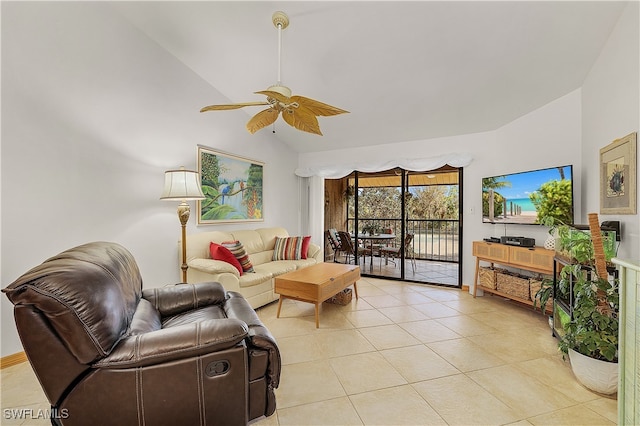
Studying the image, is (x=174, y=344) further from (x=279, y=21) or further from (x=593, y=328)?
(x=593, y=328)

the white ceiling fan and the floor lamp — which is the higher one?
the white ceiling fan

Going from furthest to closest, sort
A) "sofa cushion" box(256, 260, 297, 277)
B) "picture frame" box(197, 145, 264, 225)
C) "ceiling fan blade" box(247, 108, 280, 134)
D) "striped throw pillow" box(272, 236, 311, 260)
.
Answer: "striped throw pillow" box(272, 236, 311, 260) < "picture frame" box(197, 145, 264, 225) < "sofa cushion" box(256, 260, 297, 277) < "ceiling fan blade" box(247, 108, 280, 134)

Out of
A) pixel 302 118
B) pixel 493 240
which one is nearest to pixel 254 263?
pixel 302 118

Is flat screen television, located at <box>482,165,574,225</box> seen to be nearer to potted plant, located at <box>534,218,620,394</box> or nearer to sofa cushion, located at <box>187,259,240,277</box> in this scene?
potted plant, located at <box>534,218,620,394</box>

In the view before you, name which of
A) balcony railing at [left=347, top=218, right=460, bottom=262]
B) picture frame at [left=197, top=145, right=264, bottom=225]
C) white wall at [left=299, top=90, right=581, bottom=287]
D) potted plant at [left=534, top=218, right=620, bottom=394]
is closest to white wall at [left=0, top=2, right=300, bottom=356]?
picture frame at [left=197, top=145, right=264, bottom=225]

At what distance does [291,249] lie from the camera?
14.6 feet

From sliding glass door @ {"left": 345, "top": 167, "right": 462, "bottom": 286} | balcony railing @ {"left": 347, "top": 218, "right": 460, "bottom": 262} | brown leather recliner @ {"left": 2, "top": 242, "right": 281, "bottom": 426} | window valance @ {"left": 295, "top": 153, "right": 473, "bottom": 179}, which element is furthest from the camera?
balcony railing @ {"left": 347, "top": 218, "right": 460, "bottom": 262}

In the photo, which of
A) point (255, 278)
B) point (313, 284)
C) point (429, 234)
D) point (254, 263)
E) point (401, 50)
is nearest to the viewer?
point (401, 50)

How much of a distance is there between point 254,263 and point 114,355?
2968 millimetres

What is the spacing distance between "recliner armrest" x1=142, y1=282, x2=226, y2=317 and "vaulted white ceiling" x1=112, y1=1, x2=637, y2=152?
2.50m

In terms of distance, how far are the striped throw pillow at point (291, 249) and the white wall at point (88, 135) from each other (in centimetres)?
122

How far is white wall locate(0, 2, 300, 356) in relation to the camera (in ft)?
7.16

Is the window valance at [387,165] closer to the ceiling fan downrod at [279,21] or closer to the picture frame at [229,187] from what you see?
the picture frame at [229,187]

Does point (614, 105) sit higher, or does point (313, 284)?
point (614, 105)
